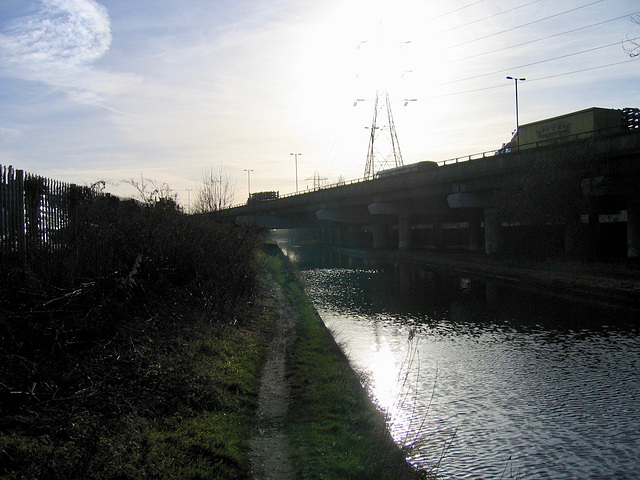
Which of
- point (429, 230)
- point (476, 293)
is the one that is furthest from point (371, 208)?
point (476, 293)

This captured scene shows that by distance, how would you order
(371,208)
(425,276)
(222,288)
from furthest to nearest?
1. (371,208)
2. (425,276)
3. (222,288)

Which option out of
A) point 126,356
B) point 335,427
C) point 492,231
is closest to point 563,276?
point 492,231

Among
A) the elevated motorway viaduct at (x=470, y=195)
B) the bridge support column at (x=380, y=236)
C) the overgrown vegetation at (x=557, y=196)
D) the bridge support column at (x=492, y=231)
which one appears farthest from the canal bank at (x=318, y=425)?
the bridge support column at (x=380, y=236)

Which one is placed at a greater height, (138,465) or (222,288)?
(222,288)

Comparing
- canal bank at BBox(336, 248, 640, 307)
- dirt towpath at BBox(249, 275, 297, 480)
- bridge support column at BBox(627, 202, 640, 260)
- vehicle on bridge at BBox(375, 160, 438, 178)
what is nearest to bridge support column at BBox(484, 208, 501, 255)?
canal bank at BBox(336, 248, 640, 307)

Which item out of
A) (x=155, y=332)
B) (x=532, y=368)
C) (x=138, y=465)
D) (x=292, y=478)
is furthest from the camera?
(x=532, y=368)

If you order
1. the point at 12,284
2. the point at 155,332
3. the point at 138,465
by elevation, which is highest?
the point at 12,284

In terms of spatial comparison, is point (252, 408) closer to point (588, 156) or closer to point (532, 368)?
point (532, 368)

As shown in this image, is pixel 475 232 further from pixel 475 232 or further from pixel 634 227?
pixel 634 227

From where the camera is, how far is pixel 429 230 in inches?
2603

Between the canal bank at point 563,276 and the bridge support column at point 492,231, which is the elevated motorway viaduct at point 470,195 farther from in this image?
the canal bank at point 563,276

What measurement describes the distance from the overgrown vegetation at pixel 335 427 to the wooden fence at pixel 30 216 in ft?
16.3

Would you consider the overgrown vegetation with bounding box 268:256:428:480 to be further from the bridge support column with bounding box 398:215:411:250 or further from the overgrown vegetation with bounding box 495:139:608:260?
the bridge support column with bounding box 398:215:411:250

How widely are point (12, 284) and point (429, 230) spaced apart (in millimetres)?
61149
